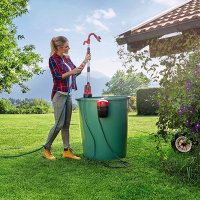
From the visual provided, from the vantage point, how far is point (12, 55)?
1869 cm

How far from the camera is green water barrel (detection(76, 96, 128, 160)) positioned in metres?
4.48

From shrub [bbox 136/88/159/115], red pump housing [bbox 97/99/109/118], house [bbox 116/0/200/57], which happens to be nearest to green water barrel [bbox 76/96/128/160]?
red pump housing [bbox 97/99/109/118]

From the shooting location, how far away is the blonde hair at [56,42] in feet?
15.4

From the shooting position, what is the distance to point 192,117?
140 inches

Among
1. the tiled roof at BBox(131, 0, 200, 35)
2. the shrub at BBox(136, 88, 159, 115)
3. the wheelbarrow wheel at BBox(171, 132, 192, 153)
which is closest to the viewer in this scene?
the wheelbarrow wheel at BBox(171, 132, 192, 153)

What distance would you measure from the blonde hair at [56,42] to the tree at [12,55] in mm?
12021

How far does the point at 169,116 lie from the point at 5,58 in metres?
15.2

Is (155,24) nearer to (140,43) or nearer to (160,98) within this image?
(140,43)

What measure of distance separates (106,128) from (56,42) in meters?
1.25

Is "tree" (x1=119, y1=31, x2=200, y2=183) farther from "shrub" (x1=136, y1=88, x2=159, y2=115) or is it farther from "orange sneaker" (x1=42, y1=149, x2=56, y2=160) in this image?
"shrub" (x1=136, y1=88, x2=159, y2=115)

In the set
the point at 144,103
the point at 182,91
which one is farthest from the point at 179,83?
the point at 144,103

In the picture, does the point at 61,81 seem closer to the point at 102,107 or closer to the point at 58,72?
the point at 58,72

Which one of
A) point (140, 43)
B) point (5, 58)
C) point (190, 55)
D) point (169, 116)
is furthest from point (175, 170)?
point (5, 58)

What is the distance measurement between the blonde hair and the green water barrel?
2.38 feet
